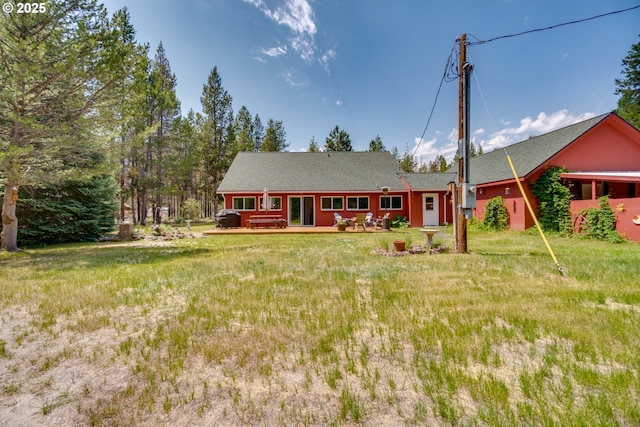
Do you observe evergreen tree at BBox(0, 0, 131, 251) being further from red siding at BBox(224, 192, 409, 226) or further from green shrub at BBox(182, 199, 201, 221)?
green shrub at BBox(182, 199, 201, 221)

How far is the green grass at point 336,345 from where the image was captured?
6.82ft

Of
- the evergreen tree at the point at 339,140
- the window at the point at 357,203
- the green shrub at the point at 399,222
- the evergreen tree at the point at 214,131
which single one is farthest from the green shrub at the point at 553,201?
the evergreen tree at the point at 339,140

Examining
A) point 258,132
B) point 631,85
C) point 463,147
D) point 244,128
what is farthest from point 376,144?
point 463,147

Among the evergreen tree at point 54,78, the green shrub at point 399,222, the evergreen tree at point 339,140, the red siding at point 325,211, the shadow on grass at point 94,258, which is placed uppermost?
the evergreen tree at point 339,140

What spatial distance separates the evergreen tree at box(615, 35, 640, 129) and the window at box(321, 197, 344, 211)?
31608 millimetres

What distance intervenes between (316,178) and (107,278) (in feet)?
52.3

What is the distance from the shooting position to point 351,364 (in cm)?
267

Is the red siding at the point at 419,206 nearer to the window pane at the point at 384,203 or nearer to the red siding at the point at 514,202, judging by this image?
the window pane at the point at 384,203

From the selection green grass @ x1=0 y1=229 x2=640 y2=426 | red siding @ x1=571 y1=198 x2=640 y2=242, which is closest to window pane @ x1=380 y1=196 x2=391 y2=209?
red siding @ x1=571 y1=198 x2=640 y2=242

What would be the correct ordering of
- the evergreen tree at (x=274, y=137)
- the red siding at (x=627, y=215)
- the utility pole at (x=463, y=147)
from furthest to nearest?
the evergreen tree at (x=274, y=137) → the red siding at (x=627, y=215) → the utility pole at (x=463, y=147)

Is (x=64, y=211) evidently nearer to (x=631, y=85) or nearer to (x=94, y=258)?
(x=94, y=258)

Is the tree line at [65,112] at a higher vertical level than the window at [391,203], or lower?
higher

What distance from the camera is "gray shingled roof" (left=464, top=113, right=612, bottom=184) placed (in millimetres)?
13648

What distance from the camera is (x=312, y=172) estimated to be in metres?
21.7
